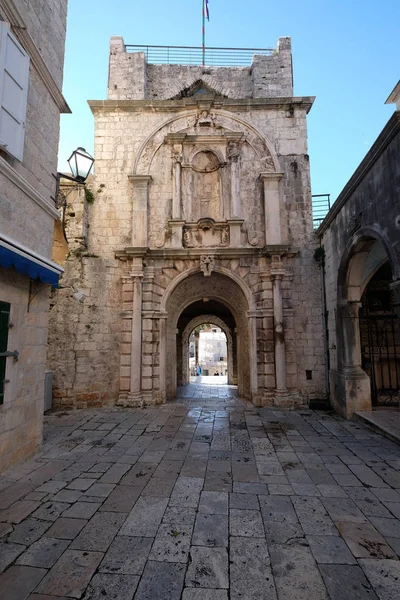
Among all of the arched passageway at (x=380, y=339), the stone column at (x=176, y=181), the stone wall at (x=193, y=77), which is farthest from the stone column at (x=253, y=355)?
the stone wall at (x=193, y=77)

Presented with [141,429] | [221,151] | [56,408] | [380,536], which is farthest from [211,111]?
[380,536]

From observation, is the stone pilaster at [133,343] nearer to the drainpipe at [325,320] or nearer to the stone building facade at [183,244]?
the stone building facade at [183,244]

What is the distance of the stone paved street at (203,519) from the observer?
2280 mm

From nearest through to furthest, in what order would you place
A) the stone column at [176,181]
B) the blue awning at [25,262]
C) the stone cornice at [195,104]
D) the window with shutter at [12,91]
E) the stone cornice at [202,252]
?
the blue awning at [25,262], the window with shutter at [12,91], the stone cornice at [202,252], the stone column at [176,181], the stone cornice at [195,104]

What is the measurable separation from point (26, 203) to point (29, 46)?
241cm

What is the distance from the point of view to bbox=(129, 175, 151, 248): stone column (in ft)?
29.5

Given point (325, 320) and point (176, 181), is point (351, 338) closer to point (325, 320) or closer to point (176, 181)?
point (325, 320)

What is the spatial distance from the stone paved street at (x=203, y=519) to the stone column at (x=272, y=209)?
5.45 metres

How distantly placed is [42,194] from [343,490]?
20.3 feet

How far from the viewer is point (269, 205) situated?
29.9 ft

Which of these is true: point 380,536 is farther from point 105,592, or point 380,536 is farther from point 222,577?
point 105,592

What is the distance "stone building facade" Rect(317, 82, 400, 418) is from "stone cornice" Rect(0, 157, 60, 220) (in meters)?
5.76

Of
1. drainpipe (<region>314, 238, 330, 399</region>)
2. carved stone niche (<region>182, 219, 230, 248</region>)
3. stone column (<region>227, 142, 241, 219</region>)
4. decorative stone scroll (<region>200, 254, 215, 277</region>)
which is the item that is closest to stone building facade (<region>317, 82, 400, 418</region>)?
drainpipe (<region>314, 238, 330, 399</region>)

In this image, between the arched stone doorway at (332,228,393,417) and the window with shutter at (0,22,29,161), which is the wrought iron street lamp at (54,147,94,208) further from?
the arched stone doorway at (332,228,393,417)
